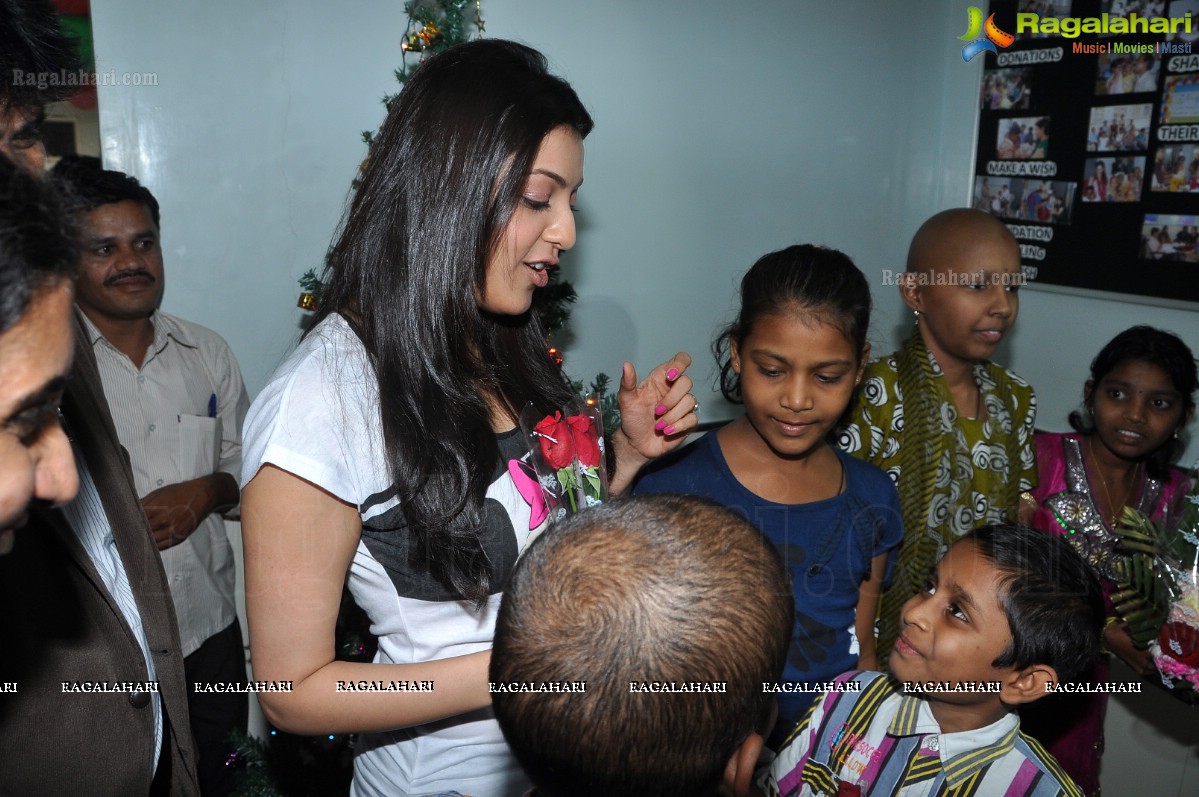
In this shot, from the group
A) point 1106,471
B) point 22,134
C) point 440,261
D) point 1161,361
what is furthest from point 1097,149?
point 22,134

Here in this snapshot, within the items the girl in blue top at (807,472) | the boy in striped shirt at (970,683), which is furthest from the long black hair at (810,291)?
the boy in striped shirt at (970,683)

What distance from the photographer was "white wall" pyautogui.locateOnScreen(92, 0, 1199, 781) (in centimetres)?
268

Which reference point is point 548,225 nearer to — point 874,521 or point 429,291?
point 429,291

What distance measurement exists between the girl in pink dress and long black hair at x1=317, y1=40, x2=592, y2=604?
1.71 m

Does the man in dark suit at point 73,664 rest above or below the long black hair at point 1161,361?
below

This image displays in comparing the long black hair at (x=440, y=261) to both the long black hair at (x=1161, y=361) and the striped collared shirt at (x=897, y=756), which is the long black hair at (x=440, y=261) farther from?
the long black hair at (x=1161, y=361)

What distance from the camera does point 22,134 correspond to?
106 centimetres

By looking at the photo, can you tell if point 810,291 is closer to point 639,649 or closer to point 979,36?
point 639,649

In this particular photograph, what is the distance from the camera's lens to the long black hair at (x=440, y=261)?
3.79 ft

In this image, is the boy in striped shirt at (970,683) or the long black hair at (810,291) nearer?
the boy in striped shirt at (970,683)

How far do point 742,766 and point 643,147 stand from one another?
2726mm

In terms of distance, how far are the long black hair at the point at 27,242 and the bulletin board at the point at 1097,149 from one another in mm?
3180

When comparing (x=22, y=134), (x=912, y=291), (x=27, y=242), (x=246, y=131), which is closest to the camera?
(x=27, y=242)

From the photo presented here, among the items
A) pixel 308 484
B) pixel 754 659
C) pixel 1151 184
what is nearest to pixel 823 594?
pixel 754 659
